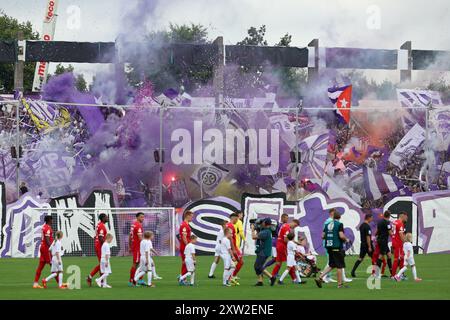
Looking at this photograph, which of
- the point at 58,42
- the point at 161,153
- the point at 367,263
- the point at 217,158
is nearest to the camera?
the point at 367,263

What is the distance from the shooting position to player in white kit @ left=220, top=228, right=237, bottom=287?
2655 cm

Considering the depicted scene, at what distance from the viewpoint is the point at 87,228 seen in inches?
1576

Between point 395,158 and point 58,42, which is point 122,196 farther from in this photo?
point 395,158

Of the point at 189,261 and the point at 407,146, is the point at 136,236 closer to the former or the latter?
the point at 189,261

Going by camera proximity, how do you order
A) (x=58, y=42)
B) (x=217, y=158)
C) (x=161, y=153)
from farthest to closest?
1. (x=217, y=158)
2. (x=58, y=42)
3. (x=161, y=153)

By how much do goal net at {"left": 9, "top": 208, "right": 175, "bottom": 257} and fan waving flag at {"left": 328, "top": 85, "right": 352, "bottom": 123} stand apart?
12.9m

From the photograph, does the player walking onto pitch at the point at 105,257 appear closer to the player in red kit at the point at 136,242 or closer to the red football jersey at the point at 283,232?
the player in red kit at the point at 136,242

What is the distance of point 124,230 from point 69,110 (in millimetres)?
11554

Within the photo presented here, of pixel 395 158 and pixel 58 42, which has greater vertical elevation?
pixel 58 42

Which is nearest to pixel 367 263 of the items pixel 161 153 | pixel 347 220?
pixel 347 220

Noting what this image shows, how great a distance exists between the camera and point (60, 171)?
4794 centimetres

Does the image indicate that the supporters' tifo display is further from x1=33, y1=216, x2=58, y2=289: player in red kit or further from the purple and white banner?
the purple and white banner

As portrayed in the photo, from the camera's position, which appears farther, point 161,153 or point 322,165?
point 322,165

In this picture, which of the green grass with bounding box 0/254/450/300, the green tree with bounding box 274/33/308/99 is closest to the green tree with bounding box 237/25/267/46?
the green tree with bounding box 274/33/308/99
